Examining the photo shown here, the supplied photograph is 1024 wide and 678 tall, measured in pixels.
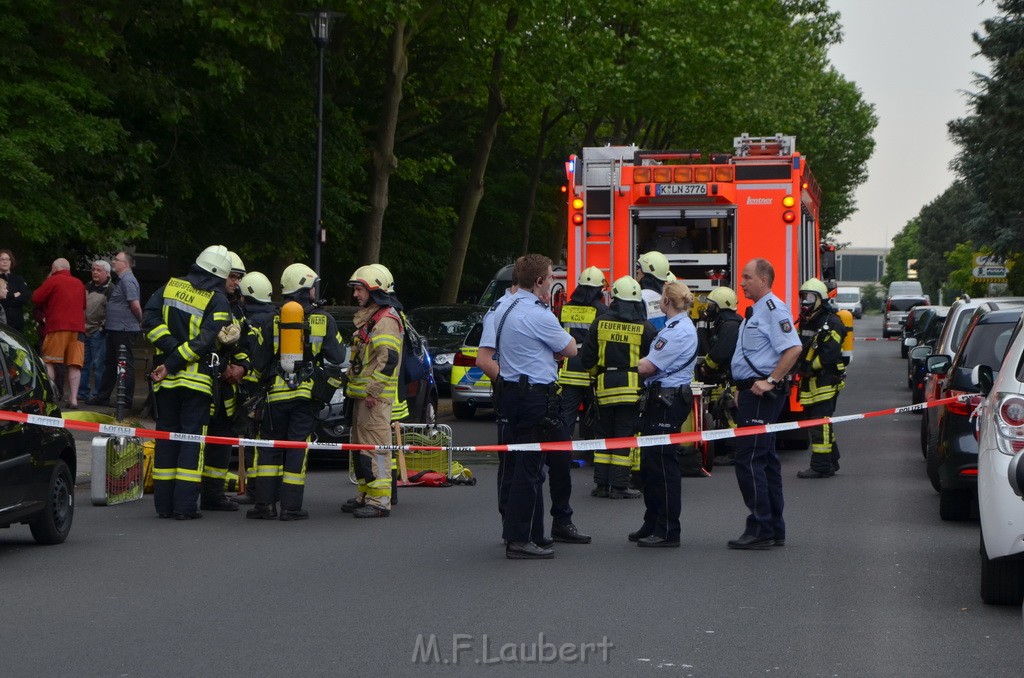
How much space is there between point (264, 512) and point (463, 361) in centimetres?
930

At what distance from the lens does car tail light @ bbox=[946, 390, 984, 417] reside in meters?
10.1

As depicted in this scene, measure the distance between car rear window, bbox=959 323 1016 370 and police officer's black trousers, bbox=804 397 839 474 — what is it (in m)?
2.16

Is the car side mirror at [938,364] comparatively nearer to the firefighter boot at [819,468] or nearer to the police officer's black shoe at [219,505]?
the firefighter boot at [819,468]

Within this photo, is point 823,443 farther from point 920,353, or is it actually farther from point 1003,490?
point 1003,490

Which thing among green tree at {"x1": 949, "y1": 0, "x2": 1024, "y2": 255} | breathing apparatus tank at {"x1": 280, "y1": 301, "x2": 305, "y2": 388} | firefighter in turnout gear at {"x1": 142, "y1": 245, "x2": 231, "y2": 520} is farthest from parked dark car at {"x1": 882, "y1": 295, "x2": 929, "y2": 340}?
firefighter in turnout gear at {"x1": 142, "y1": 245, "x2": 231, "y2": 520}

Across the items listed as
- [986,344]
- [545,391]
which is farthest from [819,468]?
[545,391]

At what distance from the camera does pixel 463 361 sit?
20422mm

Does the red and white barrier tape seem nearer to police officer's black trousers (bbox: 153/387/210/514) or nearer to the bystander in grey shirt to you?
police officer's black trousers (bbox: 153/387/210/514)

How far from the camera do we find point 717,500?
1231 centimetres

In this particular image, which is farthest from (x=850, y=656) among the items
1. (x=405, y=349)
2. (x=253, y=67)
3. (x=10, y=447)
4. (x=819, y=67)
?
(x=819, y=67)

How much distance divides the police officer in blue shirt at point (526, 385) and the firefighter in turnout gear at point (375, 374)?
1935 millimetres

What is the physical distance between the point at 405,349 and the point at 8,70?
9044 mm

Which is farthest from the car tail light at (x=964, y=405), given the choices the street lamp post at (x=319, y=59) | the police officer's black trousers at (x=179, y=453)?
the street lamp post at (x=319, y=59)

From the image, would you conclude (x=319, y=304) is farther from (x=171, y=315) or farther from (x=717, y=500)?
(x=717, y=500)
